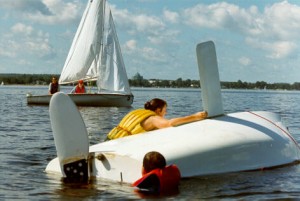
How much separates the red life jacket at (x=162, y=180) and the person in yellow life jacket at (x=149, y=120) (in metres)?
1.43

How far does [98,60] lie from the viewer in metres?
33.6

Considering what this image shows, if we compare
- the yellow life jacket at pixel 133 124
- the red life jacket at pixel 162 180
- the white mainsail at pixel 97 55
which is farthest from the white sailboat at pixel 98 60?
the red life jacket at pixel 162 180

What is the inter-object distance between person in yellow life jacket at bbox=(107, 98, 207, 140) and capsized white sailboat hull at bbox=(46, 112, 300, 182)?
6.0 inches

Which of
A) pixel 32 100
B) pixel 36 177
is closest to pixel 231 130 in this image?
pixel 36 177

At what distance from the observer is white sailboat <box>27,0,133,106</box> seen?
32.5 meters

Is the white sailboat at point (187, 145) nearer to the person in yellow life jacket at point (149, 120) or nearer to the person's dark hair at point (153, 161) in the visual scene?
the person in yellow life jacket at point (149, 120)

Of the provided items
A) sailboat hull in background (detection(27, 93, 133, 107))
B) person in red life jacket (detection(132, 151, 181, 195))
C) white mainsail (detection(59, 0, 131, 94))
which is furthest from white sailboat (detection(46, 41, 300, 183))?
white mainsail (detection(59, 0, 131, 94))

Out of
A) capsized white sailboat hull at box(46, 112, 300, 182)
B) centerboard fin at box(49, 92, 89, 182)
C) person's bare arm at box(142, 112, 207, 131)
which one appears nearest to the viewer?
capsized white sailboat hull at box(46, 112, 300, 182)

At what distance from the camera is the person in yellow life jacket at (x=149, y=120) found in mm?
8445

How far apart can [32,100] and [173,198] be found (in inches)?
1059

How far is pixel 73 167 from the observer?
25.2 ft

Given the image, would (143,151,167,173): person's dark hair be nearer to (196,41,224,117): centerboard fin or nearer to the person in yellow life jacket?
the person in yellow life jacket

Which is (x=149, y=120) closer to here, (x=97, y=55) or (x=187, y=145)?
(x=187, y=145)

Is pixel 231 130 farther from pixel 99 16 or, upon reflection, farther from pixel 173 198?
pixel 99 16
